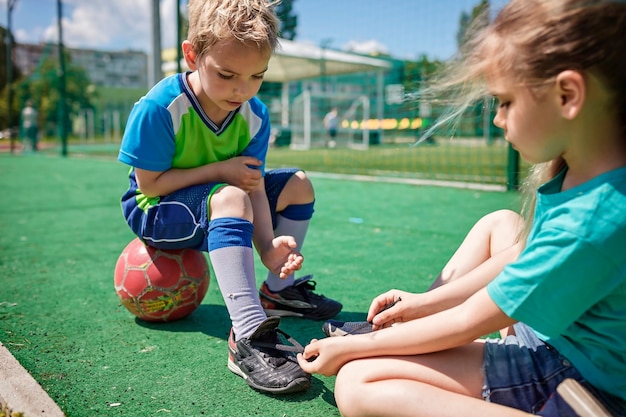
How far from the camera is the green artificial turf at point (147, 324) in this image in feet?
6.12

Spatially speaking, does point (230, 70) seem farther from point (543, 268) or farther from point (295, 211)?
point (543, 268)

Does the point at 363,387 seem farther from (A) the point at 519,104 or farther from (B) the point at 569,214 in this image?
(A) the point at 519,104

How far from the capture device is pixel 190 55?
7.86 feet

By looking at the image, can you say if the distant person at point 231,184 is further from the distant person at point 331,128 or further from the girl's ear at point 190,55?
the distant person at point 331,128

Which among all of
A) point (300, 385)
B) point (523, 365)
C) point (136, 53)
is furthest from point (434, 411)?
point (136, 53)

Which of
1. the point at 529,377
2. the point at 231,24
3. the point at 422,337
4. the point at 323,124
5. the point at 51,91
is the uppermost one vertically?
the point at 51,91

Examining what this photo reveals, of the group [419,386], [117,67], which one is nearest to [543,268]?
[419,386]

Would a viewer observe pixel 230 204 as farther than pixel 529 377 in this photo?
Yes

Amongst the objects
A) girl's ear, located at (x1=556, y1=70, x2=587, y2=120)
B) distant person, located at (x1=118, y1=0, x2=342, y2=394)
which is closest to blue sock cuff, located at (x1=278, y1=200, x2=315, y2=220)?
distant person, located at (x1=118, y1=0, x2=342, y2=394)

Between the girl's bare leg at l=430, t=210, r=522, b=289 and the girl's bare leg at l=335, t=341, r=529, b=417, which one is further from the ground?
the girl's bare leg at l=430, t=210, r=522, b=289

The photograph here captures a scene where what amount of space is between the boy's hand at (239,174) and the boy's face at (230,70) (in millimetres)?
231

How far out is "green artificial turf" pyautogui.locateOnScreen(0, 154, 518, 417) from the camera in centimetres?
187

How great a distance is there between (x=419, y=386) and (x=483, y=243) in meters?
0.63

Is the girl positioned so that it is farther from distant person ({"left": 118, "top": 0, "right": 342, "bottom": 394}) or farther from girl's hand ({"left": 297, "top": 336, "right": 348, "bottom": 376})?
distant person ({"left": 118, "top": 0, "right": 342, "bottom": 394})
